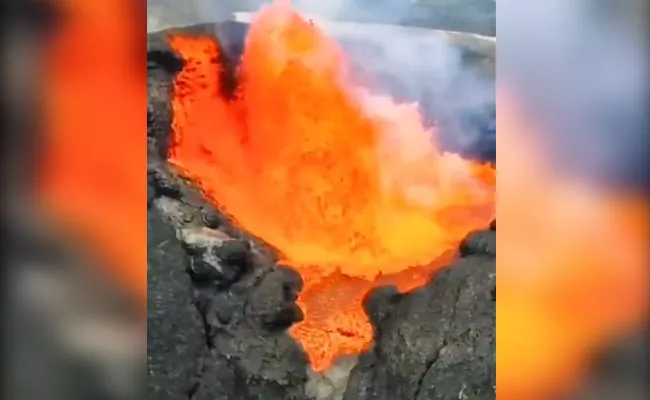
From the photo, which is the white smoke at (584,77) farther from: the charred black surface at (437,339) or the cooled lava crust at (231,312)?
the cooled lava crust at (231,312)

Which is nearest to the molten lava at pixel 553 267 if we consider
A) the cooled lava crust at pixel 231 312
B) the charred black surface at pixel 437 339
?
the charred black surface at pixel 437 339

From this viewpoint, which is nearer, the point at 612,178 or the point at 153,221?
the point at 153,221

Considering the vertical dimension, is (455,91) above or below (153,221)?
above

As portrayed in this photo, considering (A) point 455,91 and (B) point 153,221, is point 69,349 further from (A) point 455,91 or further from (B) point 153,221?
(A) point 455,91

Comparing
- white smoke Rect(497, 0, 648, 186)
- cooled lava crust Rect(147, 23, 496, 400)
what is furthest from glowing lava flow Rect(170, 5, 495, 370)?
white smoke Rect(497, 0, 648, 186)

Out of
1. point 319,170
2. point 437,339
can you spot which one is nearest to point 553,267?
point 437,339

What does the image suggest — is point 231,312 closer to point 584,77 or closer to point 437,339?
point 437,339

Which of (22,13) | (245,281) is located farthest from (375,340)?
(22,13)
